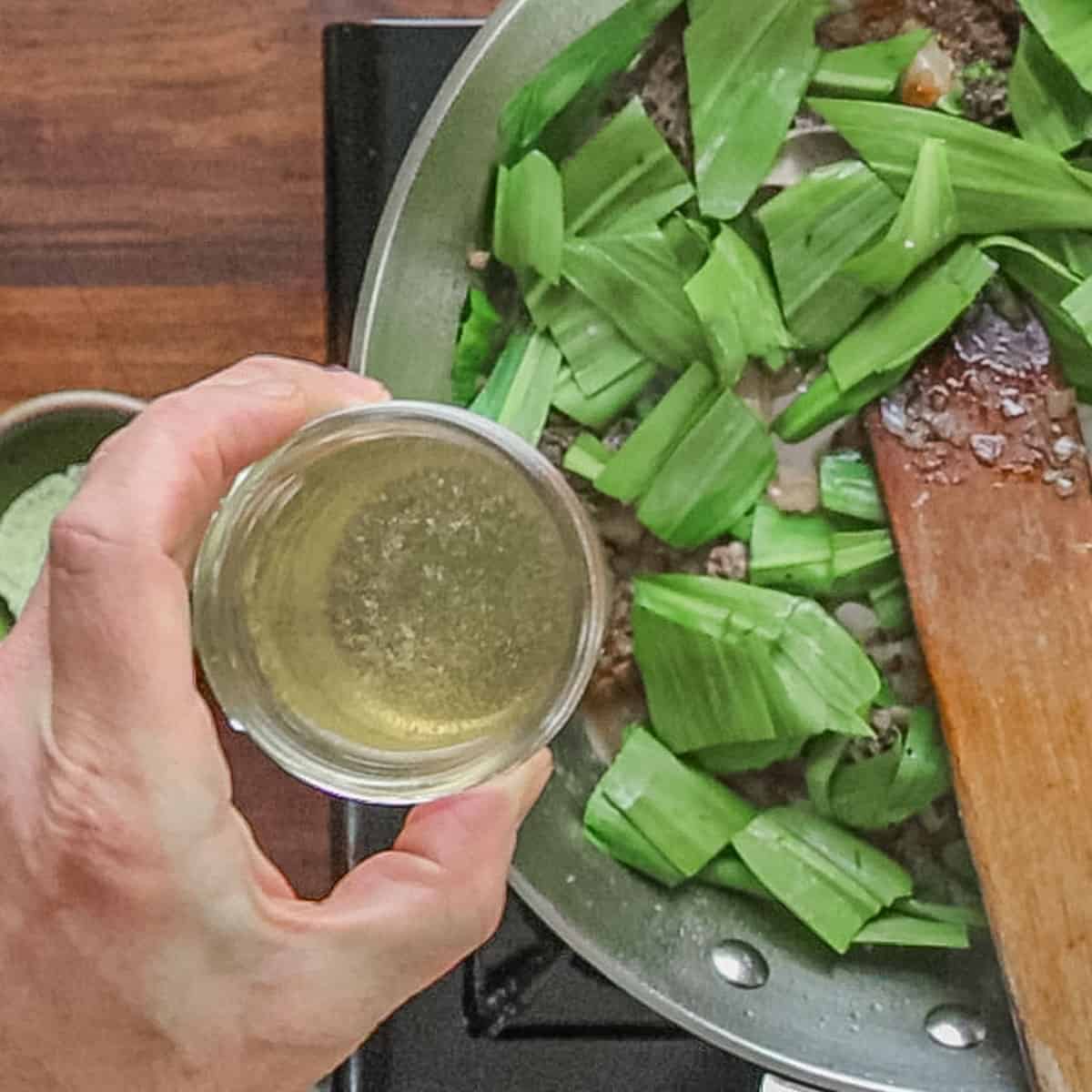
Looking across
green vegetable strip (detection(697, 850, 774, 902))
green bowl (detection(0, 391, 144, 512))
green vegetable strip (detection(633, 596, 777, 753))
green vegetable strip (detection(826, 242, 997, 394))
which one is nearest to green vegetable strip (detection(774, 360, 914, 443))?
green vegetable strip (detection(826, 242, 997, 394))

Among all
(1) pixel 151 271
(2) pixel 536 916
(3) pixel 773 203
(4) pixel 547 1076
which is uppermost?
(3) pixel 773 203

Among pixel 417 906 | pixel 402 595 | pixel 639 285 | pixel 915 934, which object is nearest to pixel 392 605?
pixel 402 595

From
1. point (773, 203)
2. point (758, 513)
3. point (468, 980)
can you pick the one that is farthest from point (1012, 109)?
→ point (468, 980)

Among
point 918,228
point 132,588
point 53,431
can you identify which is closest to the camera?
point 132,588

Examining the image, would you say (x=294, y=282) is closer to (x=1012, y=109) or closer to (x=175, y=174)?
(x=175, y=174)

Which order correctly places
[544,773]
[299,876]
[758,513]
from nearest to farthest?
1. [544,773]
2. [758,513]
3. [299,876]

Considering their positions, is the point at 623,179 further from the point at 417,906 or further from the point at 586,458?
the point at 417,906

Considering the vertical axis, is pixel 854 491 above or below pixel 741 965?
above
